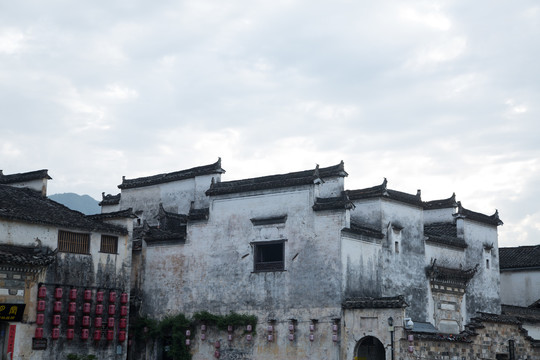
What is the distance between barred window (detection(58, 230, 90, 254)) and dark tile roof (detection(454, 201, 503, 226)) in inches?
720

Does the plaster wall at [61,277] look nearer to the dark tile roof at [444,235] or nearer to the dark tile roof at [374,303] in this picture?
the dark tile roof at [374,303]

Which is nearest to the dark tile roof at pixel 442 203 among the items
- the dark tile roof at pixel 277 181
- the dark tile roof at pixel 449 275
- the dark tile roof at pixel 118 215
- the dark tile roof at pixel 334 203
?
the dark tile roof at pixel 449 275

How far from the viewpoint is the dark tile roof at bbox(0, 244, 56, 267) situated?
83.6 ft

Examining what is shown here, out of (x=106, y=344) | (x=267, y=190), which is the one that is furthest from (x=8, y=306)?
(x=267, y=190)

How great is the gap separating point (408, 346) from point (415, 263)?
7.17 m

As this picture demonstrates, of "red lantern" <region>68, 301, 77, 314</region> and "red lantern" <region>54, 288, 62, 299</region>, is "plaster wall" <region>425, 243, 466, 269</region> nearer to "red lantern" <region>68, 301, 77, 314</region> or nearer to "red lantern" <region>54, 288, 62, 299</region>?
"red lantern" <region>68, 301, 77, 314</region>

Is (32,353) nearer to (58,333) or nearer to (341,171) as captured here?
(58,333)

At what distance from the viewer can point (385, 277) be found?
30047mm

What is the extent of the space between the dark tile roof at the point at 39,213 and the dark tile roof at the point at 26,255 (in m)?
1.03

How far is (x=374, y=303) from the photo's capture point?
26.3 metres

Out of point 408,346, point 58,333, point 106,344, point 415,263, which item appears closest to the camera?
point 408,346

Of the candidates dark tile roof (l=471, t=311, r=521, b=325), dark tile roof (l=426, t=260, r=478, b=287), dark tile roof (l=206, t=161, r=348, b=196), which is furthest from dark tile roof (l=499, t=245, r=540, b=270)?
dark tile roof (l=206, t=161, r=348, b=196)

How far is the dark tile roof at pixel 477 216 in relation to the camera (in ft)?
118

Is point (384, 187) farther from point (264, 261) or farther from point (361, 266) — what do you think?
point (264, 261)
